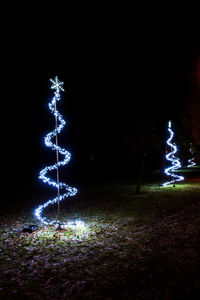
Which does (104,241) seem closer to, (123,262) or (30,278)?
(123,262)

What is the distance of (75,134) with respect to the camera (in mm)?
52844

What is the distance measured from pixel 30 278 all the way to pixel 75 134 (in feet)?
153

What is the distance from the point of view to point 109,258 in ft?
24.7

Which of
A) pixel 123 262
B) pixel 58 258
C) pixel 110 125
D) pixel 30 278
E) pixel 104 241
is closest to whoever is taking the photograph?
pixel 30 278

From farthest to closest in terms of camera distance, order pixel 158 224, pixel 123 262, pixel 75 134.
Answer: pixel 75 134 → pixel 158 224 → pixel 123 262

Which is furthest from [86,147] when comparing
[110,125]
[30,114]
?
[30,114]

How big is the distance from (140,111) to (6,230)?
14209 mm

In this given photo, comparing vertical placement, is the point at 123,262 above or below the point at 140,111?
below

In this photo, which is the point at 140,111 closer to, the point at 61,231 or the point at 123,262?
the point at 61,231

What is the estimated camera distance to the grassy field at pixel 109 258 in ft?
18.7

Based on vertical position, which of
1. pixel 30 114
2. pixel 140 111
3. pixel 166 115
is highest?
pixel 30 114

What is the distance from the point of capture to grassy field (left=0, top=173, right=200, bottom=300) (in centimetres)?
571

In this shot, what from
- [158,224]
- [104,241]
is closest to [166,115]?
[158,224]

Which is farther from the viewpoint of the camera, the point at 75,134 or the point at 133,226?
the point at 75,134
